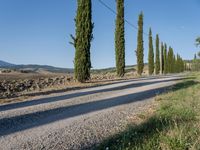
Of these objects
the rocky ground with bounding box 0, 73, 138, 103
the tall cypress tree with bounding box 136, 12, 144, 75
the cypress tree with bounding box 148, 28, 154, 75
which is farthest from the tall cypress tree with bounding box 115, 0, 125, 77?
the cypress tree with bounding box 148, 28, 154, 75

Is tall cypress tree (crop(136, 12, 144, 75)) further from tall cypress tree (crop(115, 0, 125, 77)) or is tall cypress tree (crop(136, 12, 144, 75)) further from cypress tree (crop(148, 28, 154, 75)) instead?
tall cypress tree (crop(115, 0, 125, 77))

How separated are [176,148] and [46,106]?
840cm

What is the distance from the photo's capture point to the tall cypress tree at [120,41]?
4562 cm

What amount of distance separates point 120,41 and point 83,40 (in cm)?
1682

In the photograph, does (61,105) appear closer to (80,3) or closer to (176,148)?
(176,148)

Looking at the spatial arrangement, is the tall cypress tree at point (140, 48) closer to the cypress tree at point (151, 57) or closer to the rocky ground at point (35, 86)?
the cypress tree at point (151, 57)

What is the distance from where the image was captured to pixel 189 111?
33.6 feet

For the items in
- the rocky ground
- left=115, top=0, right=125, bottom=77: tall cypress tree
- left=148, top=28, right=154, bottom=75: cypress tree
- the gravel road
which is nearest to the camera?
the gravel road

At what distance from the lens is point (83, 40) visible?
30.1 m

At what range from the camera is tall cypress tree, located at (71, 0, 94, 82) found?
97.7 ft

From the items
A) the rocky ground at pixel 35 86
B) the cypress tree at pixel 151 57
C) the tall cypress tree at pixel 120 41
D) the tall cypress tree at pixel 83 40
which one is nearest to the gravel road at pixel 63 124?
the rocky ground at pixel 35 86

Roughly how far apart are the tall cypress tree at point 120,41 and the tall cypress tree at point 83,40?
15.5 metres

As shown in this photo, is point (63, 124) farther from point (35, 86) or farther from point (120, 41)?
point (120, 41)

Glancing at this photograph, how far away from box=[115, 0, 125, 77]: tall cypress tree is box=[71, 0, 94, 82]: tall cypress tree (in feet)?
50.7
